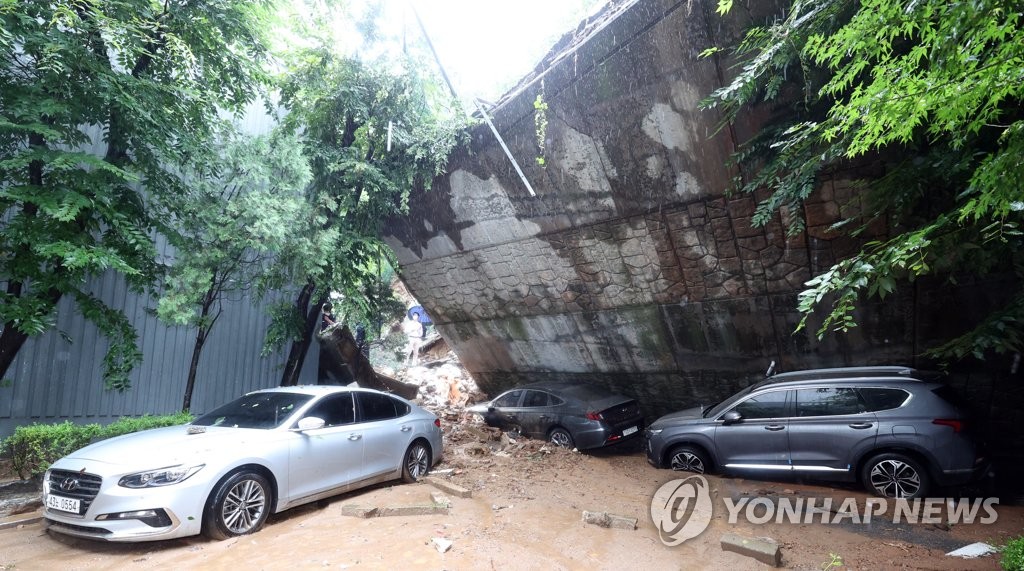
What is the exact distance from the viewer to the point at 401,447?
691 cm

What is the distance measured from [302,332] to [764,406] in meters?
8.49

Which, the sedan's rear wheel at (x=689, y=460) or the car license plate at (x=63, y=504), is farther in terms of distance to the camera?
the sedan's rear wheel at (x=689, y=460)

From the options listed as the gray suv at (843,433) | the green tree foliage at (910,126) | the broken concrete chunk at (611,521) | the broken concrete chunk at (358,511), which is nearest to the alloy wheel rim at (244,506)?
the broken concrete chunk at (358,511)

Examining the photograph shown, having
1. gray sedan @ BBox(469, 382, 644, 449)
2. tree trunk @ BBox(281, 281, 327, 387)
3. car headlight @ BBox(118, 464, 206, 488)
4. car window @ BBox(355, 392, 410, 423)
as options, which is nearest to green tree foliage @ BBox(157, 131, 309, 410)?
tree trunk @ BBox(281, 281, 327, 387)

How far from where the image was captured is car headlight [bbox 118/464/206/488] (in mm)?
4492

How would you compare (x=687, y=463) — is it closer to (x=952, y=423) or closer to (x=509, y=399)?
(x=952, y=423)

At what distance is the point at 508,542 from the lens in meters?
4.66

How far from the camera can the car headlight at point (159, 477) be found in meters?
4.49

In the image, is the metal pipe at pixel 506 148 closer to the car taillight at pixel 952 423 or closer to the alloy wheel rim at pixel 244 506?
the alloy wheel rim at pixel 244 506

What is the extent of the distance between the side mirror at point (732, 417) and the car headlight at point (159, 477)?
20.9 ft

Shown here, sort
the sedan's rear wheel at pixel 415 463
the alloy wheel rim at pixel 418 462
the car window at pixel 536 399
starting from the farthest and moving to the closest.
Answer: the car window at pixel 536 399
the alloy wheel rim at pixel 418 462
the sedan's rear wheel at pixel 415 463

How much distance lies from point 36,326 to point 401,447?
14.1 feet

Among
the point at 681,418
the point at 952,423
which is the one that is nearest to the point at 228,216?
the point at 681,418

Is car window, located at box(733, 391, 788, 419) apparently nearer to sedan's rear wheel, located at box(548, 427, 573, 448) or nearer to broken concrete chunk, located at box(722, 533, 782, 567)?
broken concrete chunk, located at box(722, 533, 782, 567)
